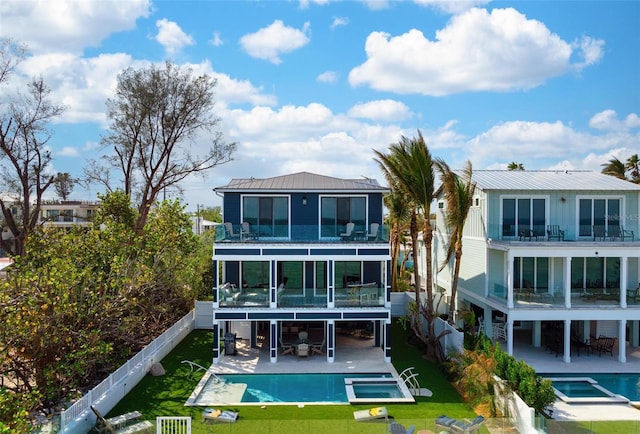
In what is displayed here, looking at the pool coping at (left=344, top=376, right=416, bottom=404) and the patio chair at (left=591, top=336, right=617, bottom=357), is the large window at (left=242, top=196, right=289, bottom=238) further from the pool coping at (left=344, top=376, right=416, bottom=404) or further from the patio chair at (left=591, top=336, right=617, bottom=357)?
the patio chair at (left=591, top=336, right=617, bottom=357)

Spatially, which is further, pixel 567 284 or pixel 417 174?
pixel 567 284

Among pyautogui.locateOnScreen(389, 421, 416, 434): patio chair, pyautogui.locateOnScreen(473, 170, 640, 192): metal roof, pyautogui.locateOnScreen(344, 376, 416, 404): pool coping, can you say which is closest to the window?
pyautogui.locateOnScreen(344, 376, 416, 404): pool coping

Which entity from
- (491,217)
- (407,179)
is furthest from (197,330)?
(491,217)

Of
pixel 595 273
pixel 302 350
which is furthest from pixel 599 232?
pixel 302 350

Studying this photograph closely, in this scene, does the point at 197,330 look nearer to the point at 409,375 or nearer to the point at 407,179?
the point at 409,375

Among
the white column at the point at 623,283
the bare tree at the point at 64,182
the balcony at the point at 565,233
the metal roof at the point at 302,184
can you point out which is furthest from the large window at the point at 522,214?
the bare tree at the point at 64,182

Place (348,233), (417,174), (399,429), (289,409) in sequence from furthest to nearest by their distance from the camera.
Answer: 1. (348,233)
2. (417,174)
3. (289,409)
4. (399,429)

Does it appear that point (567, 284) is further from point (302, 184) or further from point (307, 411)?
point (307, 411)
